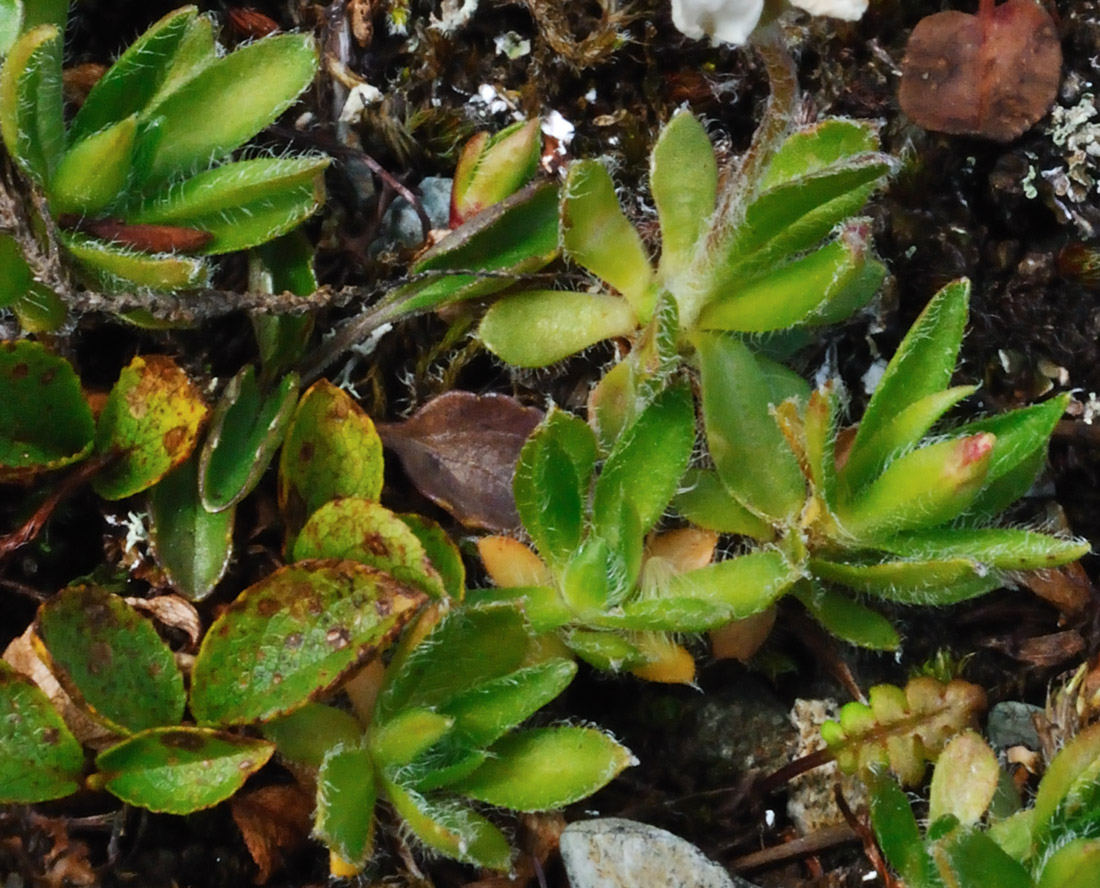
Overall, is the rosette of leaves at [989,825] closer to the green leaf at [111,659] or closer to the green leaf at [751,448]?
the green leaf at [751,448]

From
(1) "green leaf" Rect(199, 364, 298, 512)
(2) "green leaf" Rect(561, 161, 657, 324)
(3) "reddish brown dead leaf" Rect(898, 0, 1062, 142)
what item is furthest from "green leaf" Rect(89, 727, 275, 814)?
(3) "reddish brown dead leaf" Rect(898, 0, 1062, 142)

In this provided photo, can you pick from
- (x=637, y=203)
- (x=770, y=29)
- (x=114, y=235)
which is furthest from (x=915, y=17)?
(x=114, y=235)

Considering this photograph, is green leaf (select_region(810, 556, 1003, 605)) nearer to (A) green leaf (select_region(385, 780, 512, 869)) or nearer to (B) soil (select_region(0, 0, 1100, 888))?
(B) soil (select_region(0, 0, 1100, 888))

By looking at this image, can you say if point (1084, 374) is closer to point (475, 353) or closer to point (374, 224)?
point (475, 353)

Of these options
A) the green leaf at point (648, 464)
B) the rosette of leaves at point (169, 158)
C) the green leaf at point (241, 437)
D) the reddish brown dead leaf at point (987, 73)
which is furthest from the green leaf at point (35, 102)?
the reddish brown dead leaf at point (987, 73)

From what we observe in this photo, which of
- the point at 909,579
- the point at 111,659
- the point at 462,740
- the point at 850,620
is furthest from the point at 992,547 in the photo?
the point at 111,659

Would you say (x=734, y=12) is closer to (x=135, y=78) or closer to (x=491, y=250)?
(x=491, y=250)
